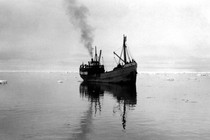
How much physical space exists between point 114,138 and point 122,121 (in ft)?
15.8

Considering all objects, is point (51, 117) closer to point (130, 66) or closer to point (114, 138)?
point (114, 138)

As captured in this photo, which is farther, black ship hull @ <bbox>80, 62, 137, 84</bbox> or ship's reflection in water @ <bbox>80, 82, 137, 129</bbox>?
black ship hull @ <bbox>80, 62, 137, 84</bbox>

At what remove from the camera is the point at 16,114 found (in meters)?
20.9

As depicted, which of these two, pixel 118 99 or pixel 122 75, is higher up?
pixel 122 75

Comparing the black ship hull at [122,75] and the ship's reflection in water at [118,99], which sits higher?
the black ship hull at [122,75]

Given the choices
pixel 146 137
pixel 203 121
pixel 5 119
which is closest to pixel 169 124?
pixel 203 121

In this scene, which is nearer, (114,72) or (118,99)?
(118,99)

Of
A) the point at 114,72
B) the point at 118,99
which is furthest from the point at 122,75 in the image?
the point at 118,99

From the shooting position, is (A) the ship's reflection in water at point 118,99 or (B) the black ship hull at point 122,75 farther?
(B) the black ship hull at point 122,75

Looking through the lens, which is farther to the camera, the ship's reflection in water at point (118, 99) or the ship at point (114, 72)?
the ship at point (114, 72)

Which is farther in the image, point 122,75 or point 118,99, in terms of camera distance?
point 122,75

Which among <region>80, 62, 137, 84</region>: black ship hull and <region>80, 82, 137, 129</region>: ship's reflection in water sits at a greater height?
<region>80, 62, 137, 84</region>: black ship hull

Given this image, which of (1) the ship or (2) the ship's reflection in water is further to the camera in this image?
(1) the ship

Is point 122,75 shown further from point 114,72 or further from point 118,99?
→ point 118,99
